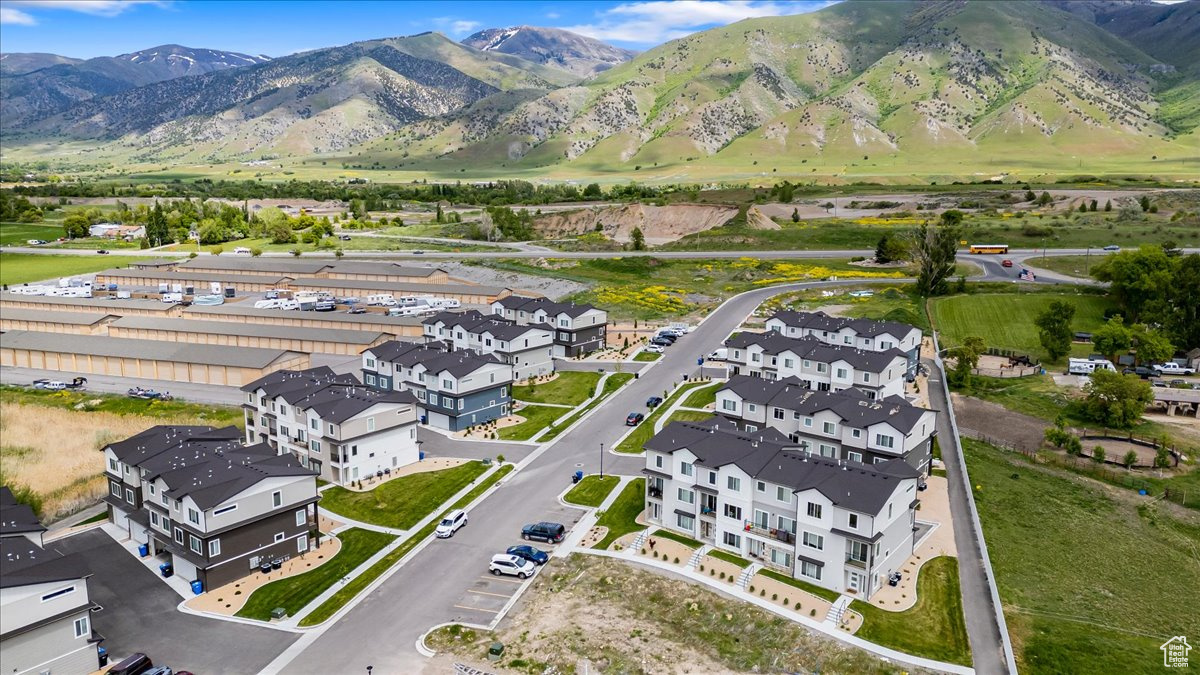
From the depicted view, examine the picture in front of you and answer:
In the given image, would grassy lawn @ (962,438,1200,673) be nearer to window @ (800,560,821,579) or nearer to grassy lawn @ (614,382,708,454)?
window @ (800,560,821,579)

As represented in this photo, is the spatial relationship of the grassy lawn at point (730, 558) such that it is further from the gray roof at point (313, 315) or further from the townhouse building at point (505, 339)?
the gray roof at point (313, 315)

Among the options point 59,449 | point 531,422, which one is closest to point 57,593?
point 59,449

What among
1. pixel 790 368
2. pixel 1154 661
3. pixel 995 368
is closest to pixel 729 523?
pixel 1154 661

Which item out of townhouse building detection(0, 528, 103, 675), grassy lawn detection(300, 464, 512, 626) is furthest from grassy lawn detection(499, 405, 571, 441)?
townhouse building detection(0, 528, 103, 675)

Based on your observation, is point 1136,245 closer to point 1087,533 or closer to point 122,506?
point 1087,533

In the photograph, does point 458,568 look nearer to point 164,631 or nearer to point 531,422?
point 164,631

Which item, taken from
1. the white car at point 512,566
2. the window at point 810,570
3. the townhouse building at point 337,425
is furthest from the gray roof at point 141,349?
the window at point 810,570
